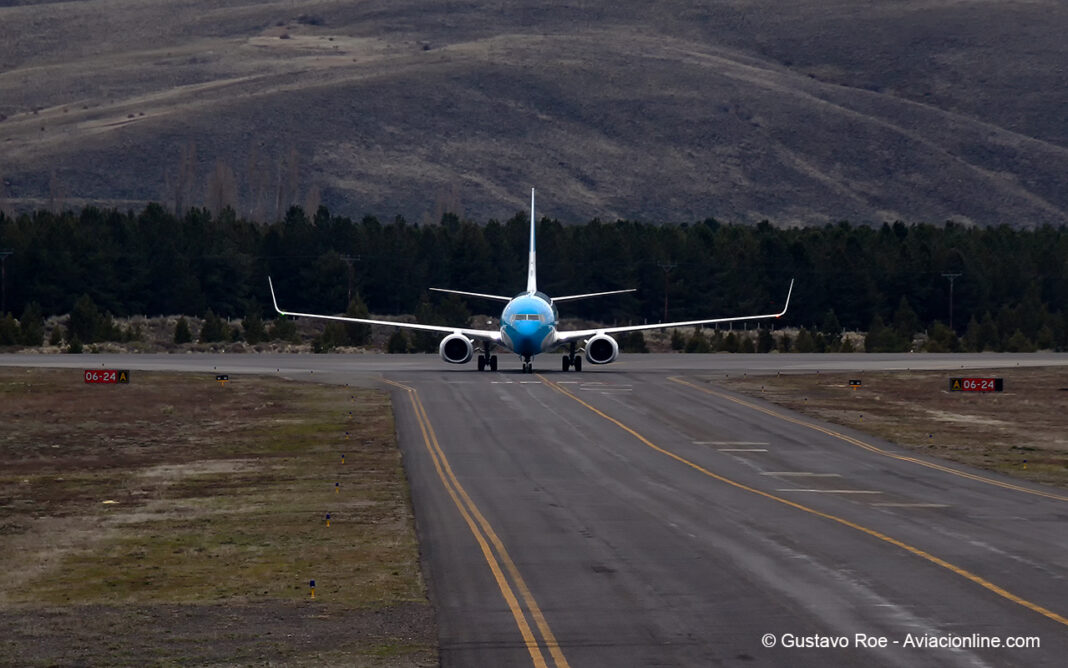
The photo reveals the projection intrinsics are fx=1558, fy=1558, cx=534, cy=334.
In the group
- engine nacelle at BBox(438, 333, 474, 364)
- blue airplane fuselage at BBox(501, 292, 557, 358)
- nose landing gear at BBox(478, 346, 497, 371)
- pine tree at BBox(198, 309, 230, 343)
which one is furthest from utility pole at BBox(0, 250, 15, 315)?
blue airplane fuselage at BBox(501, 292, 557, 358)

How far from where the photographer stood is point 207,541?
104ft

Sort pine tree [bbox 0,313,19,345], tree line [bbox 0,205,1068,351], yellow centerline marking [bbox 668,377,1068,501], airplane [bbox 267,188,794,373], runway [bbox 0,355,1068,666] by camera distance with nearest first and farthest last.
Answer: runway [bbox 0,355,1068,666]
yellow centerline marking [bbox 668,377,1068,501]
airplane [bbox 267,188,794,373]
pine tree [bbox 0,313,19,345]
tree line [bbox 0,205,1068,351]

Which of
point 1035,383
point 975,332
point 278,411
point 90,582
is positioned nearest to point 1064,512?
point 90,582

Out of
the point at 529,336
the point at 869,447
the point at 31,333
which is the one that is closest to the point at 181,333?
the point at 31,333

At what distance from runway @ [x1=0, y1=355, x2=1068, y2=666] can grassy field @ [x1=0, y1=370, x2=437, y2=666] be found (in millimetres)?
1121

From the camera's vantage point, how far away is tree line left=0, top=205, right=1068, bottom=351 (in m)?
133

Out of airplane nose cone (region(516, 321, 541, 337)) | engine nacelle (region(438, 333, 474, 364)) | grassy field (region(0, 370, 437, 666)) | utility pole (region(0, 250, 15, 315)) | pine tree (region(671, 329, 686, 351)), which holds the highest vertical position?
utility pole (region(0, 250, 15, 315))

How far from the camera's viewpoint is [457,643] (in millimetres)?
21766

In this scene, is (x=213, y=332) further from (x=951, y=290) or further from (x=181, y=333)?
(x=951, y=290)

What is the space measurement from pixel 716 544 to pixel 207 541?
33.6ft

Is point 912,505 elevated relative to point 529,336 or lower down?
lower down

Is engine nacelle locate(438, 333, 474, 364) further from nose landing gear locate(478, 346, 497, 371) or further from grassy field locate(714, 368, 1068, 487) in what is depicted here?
grassy field locate(714, 368, 1068, 487)

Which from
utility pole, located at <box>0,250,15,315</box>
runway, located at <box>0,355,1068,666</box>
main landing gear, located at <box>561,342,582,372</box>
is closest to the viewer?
runway, located at <box>0,355,1068,666</box>

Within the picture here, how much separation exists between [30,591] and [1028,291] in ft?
417
